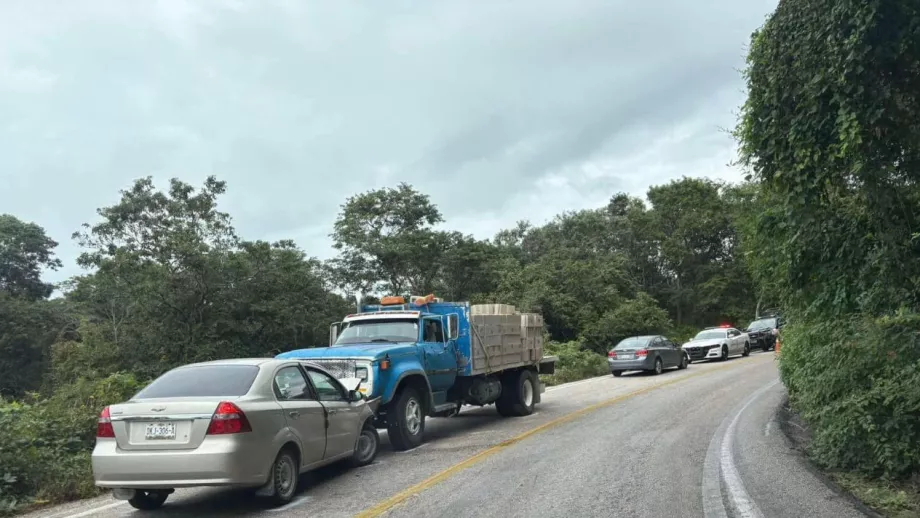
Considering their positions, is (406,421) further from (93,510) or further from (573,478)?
(93,510)

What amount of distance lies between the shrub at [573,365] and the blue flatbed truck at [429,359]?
1011 cm

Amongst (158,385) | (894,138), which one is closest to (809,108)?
(894,138)

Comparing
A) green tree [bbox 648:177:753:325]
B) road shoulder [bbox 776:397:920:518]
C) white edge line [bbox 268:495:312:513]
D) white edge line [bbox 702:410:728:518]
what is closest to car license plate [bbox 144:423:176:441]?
white edge line [bbox 268:495:312:513]

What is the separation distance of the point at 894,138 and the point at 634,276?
50724 millimetres

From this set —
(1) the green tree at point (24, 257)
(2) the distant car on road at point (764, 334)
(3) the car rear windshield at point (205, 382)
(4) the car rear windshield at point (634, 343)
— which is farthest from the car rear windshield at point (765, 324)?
(1) the green tree at point (24, 257)

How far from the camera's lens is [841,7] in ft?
21.9

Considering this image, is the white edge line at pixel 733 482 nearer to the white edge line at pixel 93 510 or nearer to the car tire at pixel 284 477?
the car tire at pixel 284 477

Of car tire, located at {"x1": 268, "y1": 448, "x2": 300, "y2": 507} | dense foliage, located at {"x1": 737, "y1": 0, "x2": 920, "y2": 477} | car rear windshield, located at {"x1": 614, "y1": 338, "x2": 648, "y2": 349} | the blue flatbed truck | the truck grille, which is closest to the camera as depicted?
dense foliage, located at {"x1": 737, "y1": 0, "x2": 920, "y2": 477}

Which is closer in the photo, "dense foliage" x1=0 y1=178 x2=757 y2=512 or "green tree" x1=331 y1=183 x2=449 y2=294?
"dense foliage" x1=0 y1=178 x2=757 y2=512

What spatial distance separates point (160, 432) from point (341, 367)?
3443 millimetres

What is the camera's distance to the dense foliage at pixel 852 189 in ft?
22.2

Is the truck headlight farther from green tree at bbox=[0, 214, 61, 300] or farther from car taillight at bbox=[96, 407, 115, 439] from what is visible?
green tree at bbox=[0, 214, 61, 300]

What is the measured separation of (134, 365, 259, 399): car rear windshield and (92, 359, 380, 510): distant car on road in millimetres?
10

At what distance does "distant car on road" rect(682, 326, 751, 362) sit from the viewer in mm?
31609
